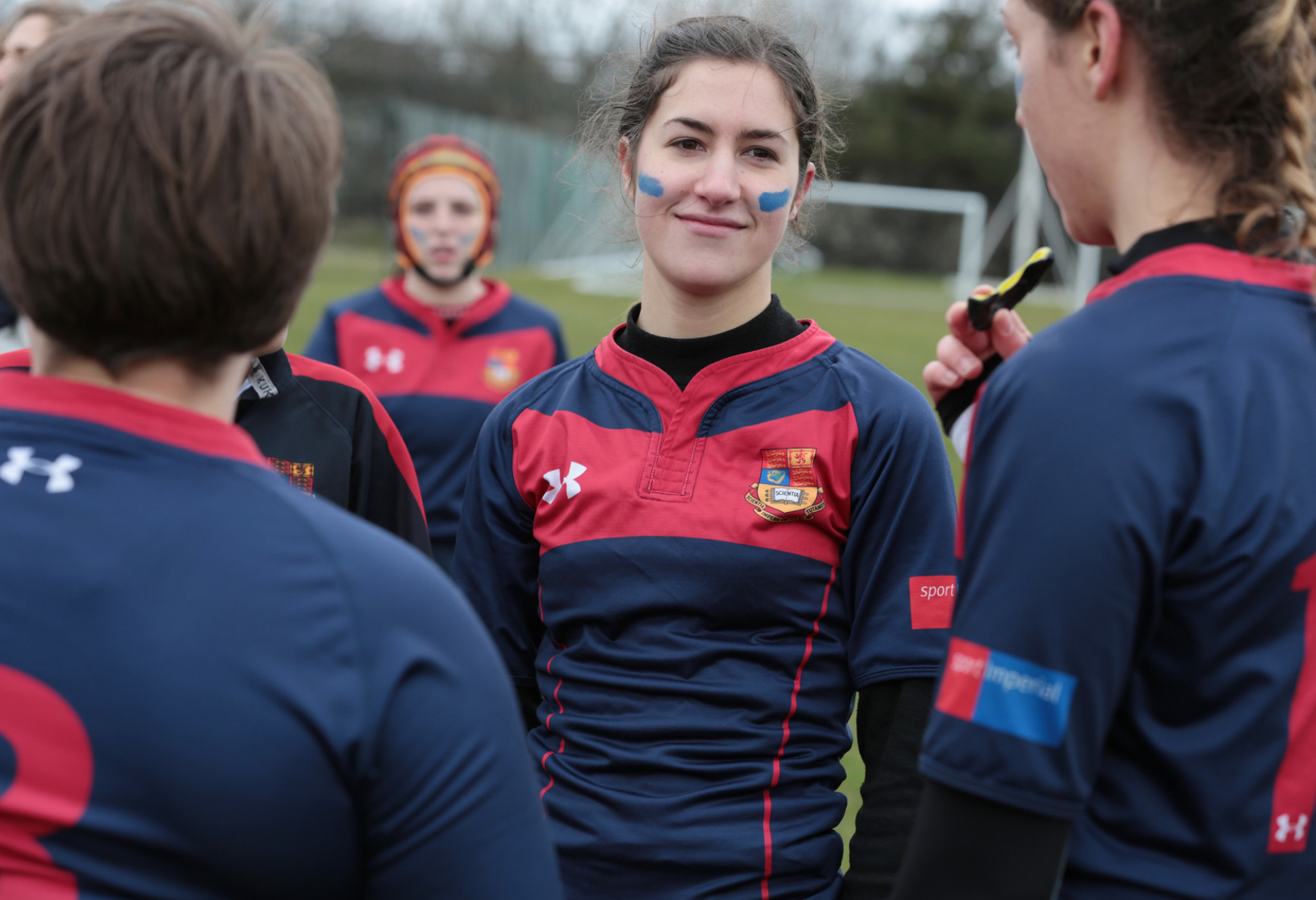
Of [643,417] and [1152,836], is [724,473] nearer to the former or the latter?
[643,417]

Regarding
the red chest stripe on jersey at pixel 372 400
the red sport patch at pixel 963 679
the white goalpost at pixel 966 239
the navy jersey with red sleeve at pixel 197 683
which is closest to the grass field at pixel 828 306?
the white goalpost at pixel 966 239

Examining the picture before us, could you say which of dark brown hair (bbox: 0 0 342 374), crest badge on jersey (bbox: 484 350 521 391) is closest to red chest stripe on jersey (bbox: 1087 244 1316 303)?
dark brown hair (bbox: 0 0 342 374)

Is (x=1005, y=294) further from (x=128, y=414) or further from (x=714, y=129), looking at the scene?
(x=128, y=414)

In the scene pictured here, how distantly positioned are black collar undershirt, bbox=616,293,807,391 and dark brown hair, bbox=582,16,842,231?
36 cm

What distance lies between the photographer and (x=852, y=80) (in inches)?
1192

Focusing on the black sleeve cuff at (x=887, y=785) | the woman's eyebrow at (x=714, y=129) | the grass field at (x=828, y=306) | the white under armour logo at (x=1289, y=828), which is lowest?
the grass field at (x=828, y=306)

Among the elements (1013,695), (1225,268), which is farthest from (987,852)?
(1225,268)

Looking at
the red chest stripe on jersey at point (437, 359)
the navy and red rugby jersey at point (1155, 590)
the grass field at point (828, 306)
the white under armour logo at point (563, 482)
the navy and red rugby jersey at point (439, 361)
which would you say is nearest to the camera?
the navy and red rugby jersey at point (1155, 590)

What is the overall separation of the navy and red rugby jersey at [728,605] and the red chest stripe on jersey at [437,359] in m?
2.36

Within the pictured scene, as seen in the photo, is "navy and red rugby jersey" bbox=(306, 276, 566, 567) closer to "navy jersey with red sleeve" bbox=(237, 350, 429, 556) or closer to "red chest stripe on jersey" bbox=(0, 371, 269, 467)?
"navy jersey with red sleeve" bbox=(237, 350, 429, 556)

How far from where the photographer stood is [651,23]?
8.38 ft

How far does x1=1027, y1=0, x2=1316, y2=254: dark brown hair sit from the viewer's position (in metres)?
1.27

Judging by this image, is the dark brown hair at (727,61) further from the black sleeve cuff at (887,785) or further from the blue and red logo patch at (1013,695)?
the blue and red logo patch at (1013,695)

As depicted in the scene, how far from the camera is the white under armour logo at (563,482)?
2.16 metres
